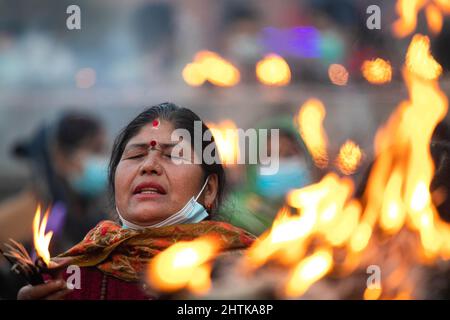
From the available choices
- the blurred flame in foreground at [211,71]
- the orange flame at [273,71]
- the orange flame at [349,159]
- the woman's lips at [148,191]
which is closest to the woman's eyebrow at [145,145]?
the woman's lips at [148,191]

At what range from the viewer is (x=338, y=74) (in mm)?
4348

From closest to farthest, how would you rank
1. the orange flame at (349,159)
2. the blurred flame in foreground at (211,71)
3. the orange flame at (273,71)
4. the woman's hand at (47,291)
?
the woman's hand at (47,291)
the orange flame at (349,159)
the blurred flame in foreground at (211,71)
the orange flame at (273,71)

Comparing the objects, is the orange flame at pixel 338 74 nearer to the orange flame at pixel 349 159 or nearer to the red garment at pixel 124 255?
the orange flame at pixel 349 159

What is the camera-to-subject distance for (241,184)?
11.5 feet

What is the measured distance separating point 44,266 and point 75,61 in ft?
6.20

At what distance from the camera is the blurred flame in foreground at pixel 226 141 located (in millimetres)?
3381

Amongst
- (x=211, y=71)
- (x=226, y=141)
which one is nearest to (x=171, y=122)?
(x=226, y=141)

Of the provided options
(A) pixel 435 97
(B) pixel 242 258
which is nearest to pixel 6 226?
(B) pixel 242 258

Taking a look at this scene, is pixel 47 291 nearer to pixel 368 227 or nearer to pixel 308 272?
pixel 308 272

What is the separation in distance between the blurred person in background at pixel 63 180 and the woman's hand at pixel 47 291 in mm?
526

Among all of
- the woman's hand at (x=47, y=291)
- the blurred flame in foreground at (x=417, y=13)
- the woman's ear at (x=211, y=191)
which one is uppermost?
the blurred flame in foreground at (x=417, y=13)

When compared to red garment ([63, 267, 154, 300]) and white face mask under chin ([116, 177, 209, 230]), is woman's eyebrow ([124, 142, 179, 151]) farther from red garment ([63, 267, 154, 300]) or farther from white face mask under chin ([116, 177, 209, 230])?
red garment ([63, 267, 154, 300])

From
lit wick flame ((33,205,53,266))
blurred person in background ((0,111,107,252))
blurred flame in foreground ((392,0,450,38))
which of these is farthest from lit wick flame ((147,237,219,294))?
blurred flame in foreground ((392,0,450,38))
